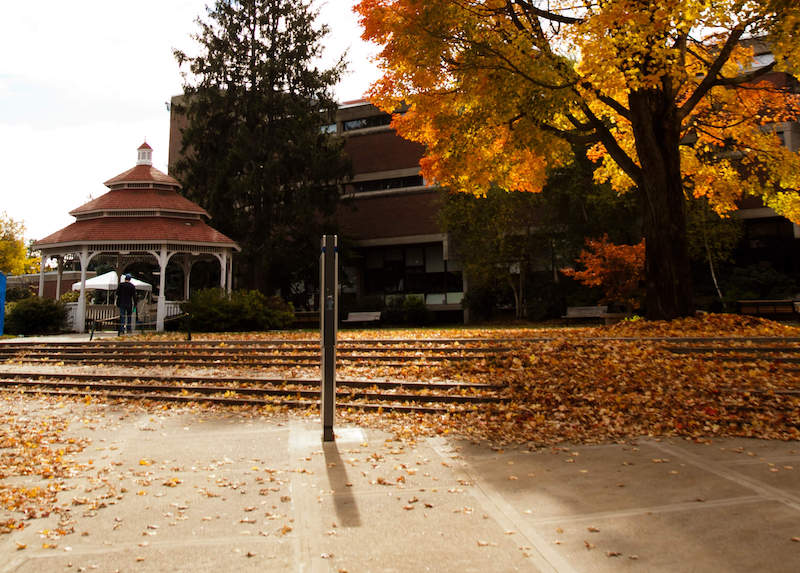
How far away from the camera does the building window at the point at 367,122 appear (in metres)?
32.4

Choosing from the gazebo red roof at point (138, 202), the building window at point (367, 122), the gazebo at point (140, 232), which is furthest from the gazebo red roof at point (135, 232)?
the building window at point (367, 122)

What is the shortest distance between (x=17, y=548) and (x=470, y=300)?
77.4 ft

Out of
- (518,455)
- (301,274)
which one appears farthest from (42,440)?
(301,274)

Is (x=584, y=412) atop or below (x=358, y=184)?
below

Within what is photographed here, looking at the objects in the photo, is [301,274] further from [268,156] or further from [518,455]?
[518,455]

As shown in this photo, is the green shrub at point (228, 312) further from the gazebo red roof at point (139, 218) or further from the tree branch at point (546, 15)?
the tree branch at point (546, 15)

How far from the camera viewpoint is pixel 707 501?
13.9 ft

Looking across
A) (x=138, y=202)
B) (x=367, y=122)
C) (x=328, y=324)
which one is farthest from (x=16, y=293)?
(x=328, y=324)

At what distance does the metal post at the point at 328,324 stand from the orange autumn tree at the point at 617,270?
1494 centimetres

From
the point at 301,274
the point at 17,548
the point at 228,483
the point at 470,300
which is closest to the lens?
the point at 17,548

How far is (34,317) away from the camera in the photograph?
19953 millimetres

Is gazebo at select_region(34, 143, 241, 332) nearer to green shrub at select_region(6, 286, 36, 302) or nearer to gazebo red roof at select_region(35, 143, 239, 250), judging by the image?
gazebo red roof at select_region(35, 143, 239, 250)

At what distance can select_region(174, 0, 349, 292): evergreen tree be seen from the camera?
2542cm

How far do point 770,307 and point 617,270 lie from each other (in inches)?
219
